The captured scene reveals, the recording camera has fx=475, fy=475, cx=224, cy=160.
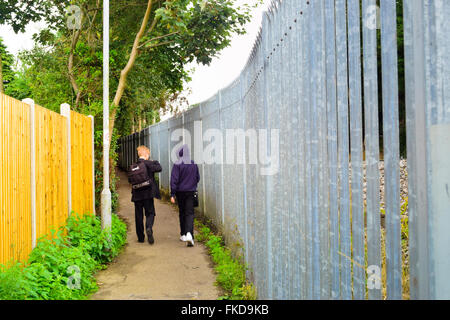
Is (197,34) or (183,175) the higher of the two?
(197,34)

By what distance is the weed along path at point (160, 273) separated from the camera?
6012 millimetres

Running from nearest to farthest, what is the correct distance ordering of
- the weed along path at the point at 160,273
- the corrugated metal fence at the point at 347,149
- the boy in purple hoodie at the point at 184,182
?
1. the corrugated metal fence at the point at 347,149
2. the weed along path at the point at 160,273
3. the boy in purple hoodie at the point at 184,182

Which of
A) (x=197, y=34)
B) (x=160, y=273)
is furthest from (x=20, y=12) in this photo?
(x=160, y=273)

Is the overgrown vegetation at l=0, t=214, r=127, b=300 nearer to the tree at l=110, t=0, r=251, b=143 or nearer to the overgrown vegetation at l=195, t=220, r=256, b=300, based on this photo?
the overgrown vegetation at l=195, t=220, r=256, b=300

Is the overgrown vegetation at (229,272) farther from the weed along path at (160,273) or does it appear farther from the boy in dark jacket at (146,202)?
the boy in dark jacket at (146,202)

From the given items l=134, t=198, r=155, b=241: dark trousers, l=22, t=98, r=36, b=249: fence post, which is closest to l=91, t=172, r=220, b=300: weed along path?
l=134, t=198, r=155, b=241: dark trousers

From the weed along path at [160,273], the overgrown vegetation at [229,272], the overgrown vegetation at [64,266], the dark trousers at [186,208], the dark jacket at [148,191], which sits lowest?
the weed along path at [160,273]

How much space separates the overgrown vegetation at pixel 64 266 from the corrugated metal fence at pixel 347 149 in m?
2.28

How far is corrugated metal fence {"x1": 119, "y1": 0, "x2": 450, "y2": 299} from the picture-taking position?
1466 mm

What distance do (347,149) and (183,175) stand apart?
734 cm

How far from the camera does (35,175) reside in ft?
19.4

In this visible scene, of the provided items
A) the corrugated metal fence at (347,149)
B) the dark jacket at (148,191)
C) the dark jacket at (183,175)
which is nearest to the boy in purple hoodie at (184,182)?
the dark jacket at (183,175)

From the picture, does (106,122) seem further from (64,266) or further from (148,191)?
(64,266)
